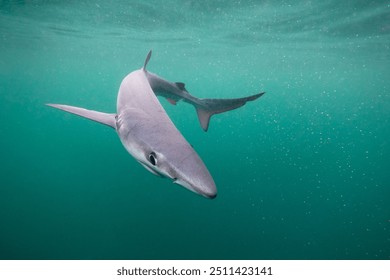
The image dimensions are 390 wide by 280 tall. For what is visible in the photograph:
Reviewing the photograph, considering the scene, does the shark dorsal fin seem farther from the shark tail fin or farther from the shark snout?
the shark snout

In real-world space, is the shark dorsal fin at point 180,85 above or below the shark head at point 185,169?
above

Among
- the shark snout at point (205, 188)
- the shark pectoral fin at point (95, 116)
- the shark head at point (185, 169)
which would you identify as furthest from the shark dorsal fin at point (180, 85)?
the shark snout at point (205, 188)

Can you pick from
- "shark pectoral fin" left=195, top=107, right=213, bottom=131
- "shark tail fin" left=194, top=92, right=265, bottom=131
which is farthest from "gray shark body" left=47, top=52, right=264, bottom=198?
"shark pectoral fin" left=195, top=107, right=213, bottom=131

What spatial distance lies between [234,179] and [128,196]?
723 cm

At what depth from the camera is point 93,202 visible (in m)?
15.5

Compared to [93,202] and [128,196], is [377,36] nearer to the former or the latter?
[128,196]

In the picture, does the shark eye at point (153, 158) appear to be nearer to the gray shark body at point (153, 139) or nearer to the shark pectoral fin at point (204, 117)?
the gray shark body at point (153, 139)

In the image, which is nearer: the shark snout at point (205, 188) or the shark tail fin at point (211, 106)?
the shark snout at point (205, 188)

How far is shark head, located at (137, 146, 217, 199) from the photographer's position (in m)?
1.94

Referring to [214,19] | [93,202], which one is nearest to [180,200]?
[93,202]

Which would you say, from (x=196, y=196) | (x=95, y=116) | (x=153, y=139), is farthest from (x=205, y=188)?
(x=196, y=196)

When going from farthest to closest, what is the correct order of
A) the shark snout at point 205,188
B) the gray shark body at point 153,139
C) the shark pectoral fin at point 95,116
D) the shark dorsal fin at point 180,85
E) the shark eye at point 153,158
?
1. the shark dorsal fin at point 180,85
2. the shark pectoral fin at point 95,116
3. the shark eye at point 153,158
4. the gray shark body at point 153,139
5. the shark snout at point 205,188

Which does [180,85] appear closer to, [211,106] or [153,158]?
[211,106]

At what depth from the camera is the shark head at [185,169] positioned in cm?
194
